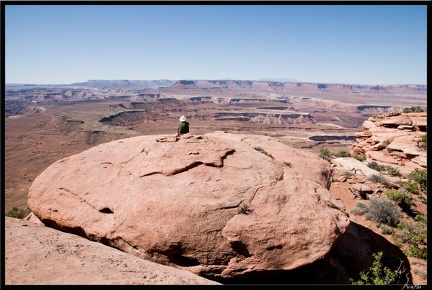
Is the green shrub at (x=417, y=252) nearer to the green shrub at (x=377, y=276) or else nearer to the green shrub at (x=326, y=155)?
the green shrub at (x=377, y=276)

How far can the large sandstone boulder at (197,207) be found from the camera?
19.8ft

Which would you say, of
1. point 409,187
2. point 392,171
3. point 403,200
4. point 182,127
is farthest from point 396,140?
point 182,127

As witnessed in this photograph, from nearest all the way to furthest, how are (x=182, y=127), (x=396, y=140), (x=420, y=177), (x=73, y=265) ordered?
1. (x=73, y=265)
2. (x=182, y=127)
3. (x=420, y=177)
4. (x=396, y=140)

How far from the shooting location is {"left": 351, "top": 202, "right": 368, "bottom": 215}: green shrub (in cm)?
1114

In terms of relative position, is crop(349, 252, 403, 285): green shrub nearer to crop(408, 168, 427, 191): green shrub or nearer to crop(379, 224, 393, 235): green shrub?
crop(379, 224, 393, 235): green shrub

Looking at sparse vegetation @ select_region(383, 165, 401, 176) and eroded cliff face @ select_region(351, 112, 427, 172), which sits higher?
eroded cliff face @ select_region(351, 112, 427, 172)

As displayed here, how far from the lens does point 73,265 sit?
5285mm

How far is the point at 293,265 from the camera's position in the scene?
593cm

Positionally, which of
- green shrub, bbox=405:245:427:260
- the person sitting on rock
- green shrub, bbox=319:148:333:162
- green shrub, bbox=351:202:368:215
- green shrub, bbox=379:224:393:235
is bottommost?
green shrub, bbox=405:245:427:260

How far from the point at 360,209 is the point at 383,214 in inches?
34.3

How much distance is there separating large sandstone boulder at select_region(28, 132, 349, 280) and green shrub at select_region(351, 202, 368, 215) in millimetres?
4829

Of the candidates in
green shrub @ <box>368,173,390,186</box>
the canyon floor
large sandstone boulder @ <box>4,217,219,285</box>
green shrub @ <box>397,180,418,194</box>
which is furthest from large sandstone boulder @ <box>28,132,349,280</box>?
green shrub @ <box>397,180,418,194</box>

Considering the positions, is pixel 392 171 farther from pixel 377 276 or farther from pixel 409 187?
pixel 377 276

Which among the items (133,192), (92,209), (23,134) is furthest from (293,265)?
(23,134)
